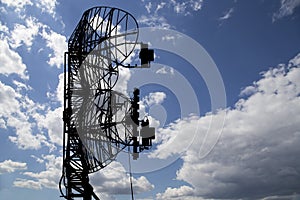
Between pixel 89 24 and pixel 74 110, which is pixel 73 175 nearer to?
pixel 74 110

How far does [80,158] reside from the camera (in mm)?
38656

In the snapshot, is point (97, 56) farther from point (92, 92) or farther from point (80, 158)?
point (80, 158)

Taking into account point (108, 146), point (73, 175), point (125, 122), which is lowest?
point (73, 175)

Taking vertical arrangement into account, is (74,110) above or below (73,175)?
above

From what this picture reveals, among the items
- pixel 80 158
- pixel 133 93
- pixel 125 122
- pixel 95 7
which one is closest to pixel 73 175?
pixel 80 158

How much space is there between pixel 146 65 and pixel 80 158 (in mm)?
11569

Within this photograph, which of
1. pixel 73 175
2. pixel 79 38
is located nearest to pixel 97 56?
pixel 79 38

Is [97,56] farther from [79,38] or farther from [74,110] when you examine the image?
[74,110]

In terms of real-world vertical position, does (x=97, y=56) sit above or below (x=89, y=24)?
below

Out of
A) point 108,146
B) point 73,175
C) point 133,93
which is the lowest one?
point 73,175

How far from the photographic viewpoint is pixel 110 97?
3853 centimetres

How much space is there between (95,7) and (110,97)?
8983 millimetres

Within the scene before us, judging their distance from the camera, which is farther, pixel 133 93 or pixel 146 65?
pixel 133 93

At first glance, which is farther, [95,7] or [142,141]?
[142,141]
